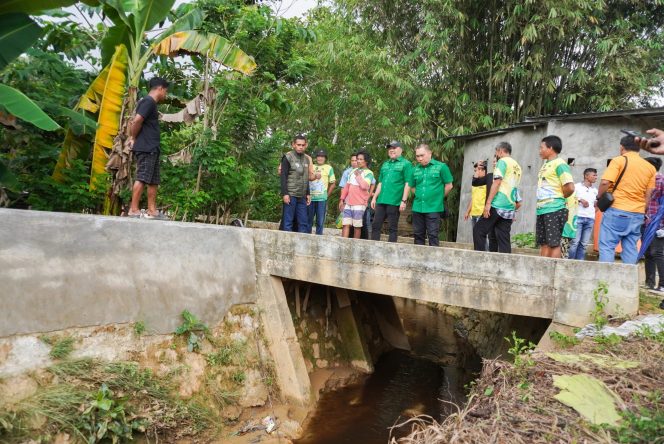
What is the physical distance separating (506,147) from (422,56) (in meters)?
9.26

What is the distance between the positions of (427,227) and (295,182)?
220 centimetres

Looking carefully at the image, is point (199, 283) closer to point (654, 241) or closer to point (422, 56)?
point (654, 241)

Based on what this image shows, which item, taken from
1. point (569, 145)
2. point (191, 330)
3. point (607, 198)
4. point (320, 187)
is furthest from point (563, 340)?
point (569, 145)

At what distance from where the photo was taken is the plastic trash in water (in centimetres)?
555

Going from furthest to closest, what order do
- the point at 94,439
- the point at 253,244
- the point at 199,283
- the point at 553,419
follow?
the point at 253,244
the point at 199,283
the point at 94,439
the point at 553,419

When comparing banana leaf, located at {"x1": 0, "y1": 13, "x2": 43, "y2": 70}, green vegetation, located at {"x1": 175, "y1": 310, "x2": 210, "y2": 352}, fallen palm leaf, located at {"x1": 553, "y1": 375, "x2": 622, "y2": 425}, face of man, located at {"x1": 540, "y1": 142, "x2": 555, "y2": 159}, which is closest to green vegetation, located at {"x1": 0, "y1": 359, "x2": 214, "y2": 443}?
green vegetation, located at {"x1": 175, "y1": 310, "x2": 210, "y2": 352}

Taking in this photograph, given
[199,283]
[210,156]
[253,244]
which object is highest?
[210,156]

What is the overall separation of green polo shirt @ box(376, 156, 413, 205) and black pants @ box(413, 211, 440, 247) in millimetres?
436

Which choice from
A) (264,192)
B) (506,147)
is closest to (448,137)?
(264,192)

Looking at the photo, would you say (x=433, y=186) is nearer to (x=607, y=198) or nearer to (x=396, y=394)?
(x=607, y=198)

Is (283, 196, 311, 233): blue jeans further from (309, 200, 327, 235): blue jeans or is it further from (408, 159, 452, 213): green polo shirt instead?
(408, 159, 452, 213): green polo shirt

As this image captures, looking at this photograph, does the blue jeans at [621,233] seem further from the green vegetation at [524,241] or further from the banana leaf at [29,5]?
the banana leaf at [29,5]

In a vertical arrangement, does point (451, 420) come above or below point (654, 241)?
below

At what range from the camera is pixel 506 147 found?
5.89 meters
